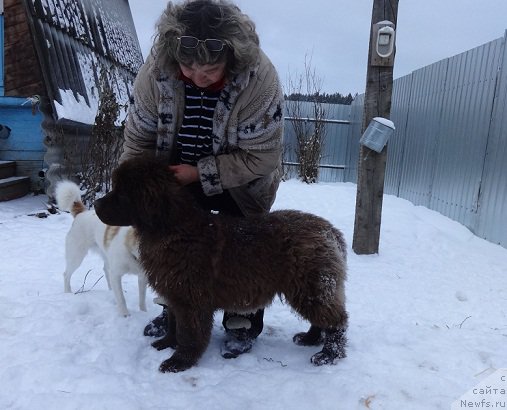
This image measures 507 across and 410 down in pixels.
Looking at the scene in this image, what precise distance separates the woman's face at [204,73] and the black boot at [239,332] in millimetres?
1534

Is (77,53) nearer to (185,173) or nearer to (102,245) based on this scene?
(102,245)

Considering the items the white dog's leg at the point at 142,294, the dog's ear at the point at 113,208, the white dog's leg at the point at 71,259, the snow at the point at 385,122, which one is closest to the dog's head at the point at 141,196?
the dog's ear at the point at 113,208

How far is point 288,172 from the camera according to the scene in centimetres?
1319

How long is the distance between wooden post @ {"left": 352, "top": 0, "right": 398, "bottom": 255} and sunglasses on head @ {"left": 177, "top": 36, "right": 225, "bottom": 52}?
9.62 feet

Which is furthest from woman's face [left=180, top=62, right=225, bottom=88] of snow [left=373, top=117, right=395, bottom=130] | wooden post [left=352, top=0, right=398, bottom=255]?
wooden post [left=352, top=0, right=398, bottom=255]

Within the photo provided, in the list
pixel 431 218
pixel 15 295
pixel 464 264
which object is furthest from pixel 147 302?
pixel 431 218

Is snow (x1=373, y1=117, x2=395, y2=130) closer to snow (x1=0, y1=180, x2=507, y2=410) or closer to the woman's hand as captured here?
snow (x1=0, y1=180, x2=507, y2=410)

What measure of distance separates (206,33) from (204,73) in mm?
215

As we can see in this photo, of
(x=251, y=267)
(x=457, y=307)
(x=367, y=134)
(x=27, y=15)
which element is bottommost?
(x=457, y=307)

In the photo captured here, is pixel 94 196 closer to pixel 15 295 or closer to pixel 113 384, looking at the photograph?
pixel 15 295

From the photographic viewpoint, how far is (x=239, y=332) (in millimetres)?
2826

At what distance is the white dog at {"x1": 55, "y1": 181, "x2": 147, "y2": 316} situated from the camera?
3.15 metres

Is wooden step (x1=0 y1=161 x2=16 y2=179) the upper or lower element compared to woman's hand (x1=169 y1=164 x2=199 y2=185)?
lower

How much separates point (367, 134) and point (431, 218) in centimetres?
308
